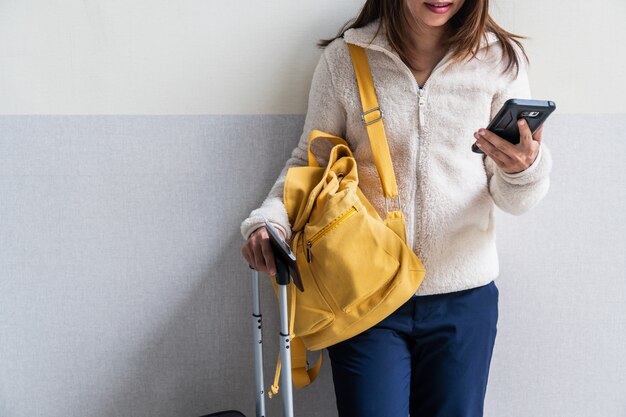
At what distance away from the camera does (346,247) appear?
1.12 metres

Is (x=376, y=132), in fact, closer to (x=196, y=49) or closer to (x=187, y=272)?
(x=196, y=49)

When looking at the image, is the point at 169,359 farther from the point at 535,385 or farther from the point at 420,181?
the point at 535,385

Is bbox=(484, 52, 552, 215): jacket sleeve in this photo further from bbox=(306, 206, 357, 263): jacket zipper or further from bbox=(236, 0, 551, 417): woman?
bbox=(306, 206, 357, 263): jacket zipper

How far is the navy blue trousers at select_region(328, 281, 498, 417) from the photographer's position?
1174 mm

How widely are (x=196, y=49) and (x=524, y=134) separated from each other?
84cm

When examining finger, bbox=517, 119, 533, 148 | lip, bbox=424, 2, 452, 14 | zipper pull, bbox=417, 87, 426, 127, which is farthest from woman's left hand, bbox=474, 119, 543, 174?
lip, bbox=424, 2, 452, 14

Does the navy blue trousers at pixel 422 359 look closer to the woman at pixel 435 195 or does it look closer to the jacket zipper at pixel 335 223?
the woman at pixel 435 195

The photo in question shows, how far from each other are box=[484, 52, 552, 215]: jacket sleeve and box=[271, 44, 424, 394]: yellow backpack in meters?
0.23

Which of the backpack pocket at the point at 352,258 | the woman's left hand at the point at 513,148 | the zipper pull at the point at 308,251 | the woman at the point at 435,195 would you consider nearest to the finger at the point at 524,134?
the woman's left hand at the point at 513,148

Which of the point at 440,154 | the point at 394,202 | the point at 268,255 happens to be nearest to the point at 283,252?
the point at 268,255

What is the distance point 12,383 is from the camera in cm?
151

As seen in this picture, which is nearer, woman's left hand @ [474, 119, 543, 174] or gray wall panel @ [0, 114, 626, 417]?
woman's left hand @ [474, 119, 543, 174]

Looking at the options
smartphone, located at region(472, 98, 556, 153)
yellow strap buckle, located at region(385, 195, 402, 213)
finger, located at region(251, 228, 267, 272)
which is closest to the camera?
smartphone, located at region(472, 98, 556, 153)

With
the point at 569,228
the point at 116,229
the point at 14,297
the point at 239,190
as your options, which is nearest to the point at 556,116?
the point at 569,228
